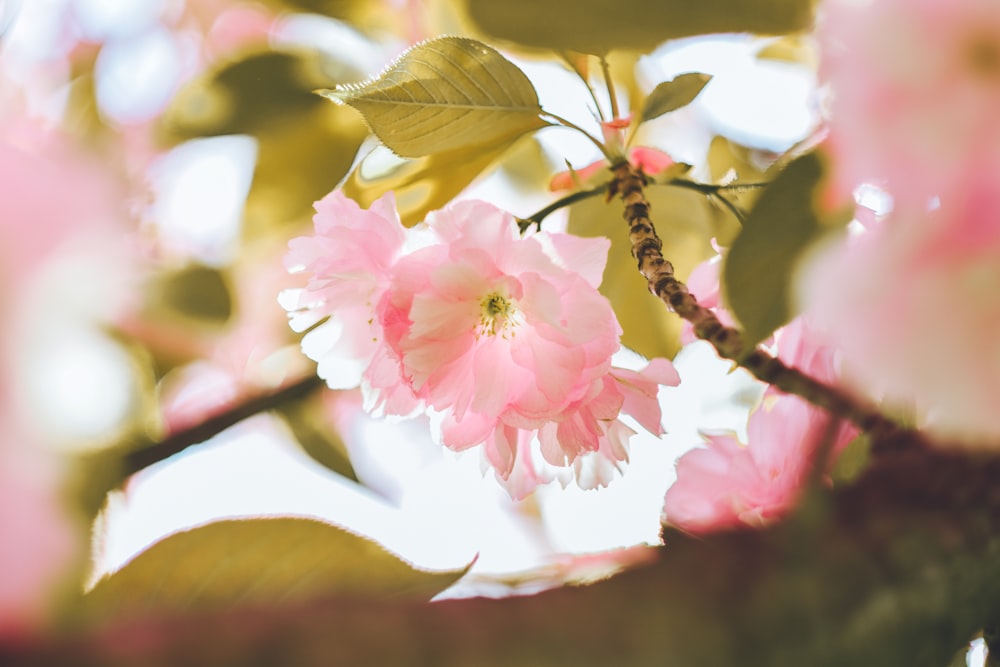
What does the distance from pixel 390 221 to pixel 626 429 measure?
0.20m

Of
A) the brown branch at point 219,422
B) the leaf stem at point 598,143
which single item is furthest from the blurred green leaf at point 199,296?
the leaf stem at point 598,143

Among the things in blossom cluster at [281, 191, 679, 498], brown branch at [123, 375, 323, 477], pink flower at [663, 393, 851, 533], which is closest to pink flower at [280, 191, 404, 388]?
blossom cluster at [281, 191, 679, 498]

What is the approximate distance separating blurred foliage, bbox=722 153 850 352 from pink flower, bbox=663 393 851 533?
0.42 ft

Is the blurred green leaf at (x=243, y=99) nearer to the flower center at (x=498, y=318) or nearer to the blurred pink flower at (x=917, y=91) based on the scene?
Answer: the flower center at (x=498, y=318)

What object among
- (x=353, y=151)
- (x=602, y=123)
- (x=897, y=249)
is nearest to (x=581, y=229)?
(x=602, y=123)

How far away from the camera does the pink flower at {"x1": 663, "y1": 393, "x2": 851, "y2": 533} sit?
402 millimetres

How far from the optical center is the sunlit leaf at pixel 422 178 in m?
0.55

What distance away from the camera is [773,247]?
10.5 inches

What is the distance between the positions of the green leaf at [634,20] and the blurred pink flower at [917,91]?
28 mm

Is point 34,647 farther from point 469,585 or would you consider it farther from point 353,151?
point 353,151

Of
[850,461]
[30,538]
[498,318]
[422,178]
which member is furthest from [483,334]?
[30,538]

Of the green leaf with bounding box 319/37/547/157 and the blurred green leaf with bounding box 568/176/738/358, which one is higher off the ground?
the green leaf with bounding box 319/37/547/157

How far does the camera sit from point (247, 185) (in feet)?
2.11

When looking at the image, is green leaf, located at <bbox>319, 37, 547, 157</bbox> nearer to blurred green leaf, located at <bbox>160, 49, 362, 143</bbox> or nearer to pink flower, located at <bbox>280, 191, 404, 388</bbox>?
pink flower, located at <bbox>280, 191, 404, 388</bbox>
